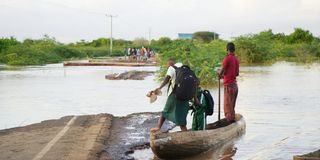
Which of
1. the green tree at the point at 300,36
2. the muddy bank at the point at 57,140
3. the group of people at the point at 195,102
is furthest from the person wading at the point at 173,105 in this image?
the green tree at the point at 300,36

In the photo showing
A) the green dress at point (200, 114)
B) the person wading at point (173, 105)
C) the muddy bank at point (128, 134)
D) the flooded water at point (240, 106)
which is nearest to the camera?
the person wading at point (173, 105)

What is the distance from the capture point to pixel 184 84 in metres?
9.77

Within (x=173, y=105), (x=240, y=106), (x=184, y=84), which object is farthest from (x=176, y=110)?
(x=240, y=106)

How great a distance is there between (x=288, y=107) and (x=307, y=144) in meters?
7.40

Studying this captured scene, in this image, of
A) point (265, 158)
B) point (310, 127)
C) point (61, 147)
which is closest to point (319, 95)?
point (310, 127)

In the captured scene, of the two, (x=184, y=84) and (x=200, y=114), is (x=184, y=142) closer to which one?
(x=184, y=84)

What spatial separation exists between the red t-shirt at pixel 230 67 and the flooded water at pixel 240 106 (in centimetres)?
124

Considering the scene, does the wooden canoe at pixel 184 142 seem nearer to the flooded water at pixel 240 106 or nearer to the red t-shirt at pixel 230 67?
the flooded water at pixel 240 106

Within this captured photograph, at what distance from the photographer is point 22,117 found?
16875mm

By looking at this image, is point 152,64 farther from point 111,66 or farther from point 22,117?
point 22,117

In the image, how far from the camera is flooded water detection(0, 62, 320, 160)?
37.1ft

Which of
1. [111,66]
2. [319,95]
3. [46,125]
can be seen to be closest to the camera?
[46,125]

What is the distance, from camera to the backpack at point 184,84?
9.75m

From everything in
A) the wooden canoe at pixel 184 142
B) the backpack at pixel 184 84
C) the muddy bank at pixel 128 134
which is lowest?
the muddy bank at pixel 128 134
